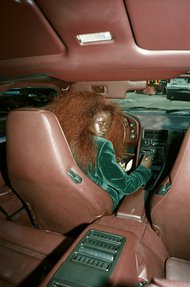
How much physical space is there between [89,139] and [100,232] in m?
0.72

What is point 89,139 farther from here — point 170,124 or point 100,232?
point 170,124

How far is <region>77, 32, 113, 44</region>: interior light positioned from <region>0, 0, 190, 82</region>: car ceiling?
0.11ft

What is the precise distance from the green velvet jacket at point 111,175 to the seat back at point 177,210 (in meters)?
0.38

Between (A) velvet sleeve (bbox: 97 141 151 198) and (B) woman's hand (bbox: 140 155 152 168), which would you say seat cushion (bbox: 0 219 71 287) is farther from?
(B) woman's hand (bbox: 140 155 152 168)

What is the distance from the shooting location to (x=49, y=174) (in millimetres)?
1782

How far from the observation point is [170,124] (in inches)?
128

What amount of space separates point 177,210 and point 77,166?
0.71m

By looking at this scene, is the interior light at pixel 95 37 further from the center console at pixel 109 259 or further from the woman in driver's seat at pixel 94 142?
the center console at pixel 109 259

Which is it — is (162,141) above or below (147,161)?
above

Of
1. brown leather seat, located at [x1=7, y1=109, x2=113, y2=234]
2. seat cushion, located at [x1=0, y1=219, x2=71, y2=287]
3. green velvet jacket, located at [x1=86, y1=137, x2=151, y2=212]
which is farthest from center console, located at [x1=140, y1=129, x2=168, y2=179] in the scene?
seat cushion, located at [x1=0, y1=219, x2=71, y2=287]

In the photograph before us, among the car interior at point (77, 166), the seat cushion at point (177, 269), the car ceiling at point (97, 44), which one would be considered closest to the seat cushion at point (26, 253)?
the car interior at point (77, 166)

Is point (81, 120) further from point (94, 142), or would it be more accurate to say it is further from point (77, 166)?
point (77, 166)

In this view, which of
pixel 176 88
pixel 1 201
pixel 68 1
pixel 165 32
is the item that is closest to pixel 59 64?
pixel 68 1

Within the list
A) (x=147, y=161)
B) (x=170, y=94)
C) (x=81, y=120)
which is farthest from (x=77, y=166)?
(x=170, y=94)
